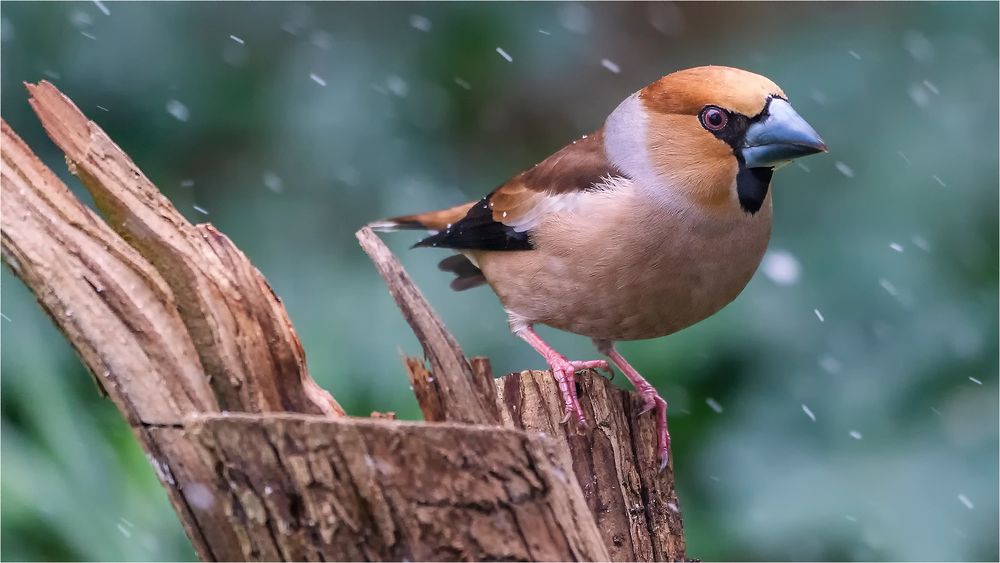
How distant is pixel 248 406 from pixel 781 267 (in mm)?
2438

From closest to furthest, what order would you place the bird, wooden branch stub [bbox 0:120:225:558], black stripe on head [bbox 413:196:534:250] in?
wooden branch stub [bbox 0:120:225:558] → the bird → black stripe on head [bbox 413:196:534:250]

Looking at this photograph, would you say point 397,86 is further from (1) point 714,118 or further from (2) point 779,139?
(2) point 779,139

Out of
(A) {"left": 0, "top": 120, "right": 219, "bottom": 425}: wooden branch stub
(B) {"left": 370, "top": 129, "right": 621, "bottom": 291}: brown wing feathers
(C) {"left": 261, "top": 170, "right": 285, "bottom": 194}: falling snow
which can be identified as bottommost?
(C) {"left": 261, "top": 170, "right": 285, "bottom": 194}: falling snow

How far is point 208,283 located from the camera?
214 cm

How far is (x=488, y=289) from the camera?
4.14m

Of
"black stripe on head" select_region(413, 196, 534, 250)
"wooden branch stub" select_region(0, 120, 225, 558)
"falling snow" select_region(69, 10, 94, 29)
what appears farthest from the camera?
"falling snow" select_region(69, 10, 94, 29)

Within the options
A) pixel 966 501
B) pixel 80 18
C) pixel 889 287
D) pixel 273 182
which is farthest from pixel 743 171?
pixel 80 18

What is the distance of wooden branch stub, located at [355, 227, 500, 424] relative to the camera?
2.09 m

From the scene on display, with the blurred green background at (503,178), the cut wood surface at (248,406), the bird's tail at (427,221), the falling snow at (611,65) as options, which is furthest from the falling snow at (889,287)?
the cut wood surface at (248,406)

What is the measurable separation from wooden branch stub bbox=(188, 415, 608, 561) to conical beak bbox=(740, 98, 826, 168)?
129 centimetres

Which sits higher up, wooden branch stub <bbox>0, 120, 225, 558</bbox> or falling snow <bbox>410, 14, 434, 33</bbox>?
wooden branch stub <bbox>0, 120, 225, 558</bbox>

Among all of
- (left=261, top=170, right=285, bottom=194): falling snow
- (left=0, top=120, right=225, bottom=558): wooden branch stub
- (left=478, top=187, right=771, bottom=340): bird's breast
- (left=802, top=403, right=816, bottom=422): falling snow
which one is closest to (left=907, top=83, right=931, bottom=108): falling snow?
(left=802, top=403, right=816, bottom=422): falling snow

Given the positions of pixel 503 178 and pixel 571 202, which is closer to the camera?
pixel 571 202

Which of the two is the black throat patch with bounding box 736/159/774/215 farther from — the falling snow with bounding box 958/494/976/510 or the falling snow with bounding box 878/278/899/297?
the falling snow with bounding box 958/494/976/510
